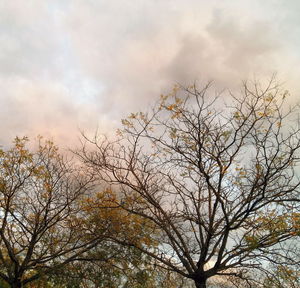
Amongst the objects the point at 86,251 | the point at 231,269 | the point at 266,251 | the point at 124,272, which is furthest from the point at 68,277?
the point at 266,251

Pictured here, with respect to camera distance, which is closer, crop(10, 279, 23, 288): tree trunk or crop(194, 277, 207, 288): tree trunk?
crop(194, 277, 207, 288): tree trunk

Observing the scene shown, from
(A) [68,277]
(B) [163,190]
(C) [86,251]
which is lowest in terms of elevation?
(A) [68,277]

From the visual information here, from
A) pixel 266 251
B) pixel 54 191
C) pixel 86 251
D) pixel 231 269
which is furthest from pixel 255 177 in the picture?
pixel 54 191

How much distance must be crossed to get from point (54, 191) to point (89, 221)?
2408mm

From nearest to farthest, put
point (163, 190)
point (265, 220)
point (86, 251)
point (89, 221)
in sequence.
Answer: point (265, 220) < point (163, 190) < point (89, 221) < point (86, 251)

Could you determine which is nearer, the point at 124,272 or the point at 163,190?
the point at 163,190

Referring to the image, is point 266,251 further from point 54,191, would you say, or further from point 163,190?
point 54,191

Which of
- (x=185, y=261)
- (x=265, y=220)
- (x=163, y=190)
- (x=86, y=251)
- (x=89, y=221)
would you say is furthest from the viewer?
(x=86, y=251)

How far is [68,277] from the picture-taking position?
11461 mm

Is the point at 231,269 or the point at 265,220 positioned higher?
the point at 265,220

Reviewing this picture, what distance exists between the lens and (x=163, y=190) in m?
10.3

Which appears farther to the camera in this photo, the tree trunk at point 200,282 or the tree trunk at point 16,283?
the tree trunk at point 16,283

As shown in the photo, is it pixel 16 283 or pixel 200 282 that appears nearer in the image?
pixel 200 282

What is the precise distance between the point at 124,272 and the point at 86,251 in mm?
1887
